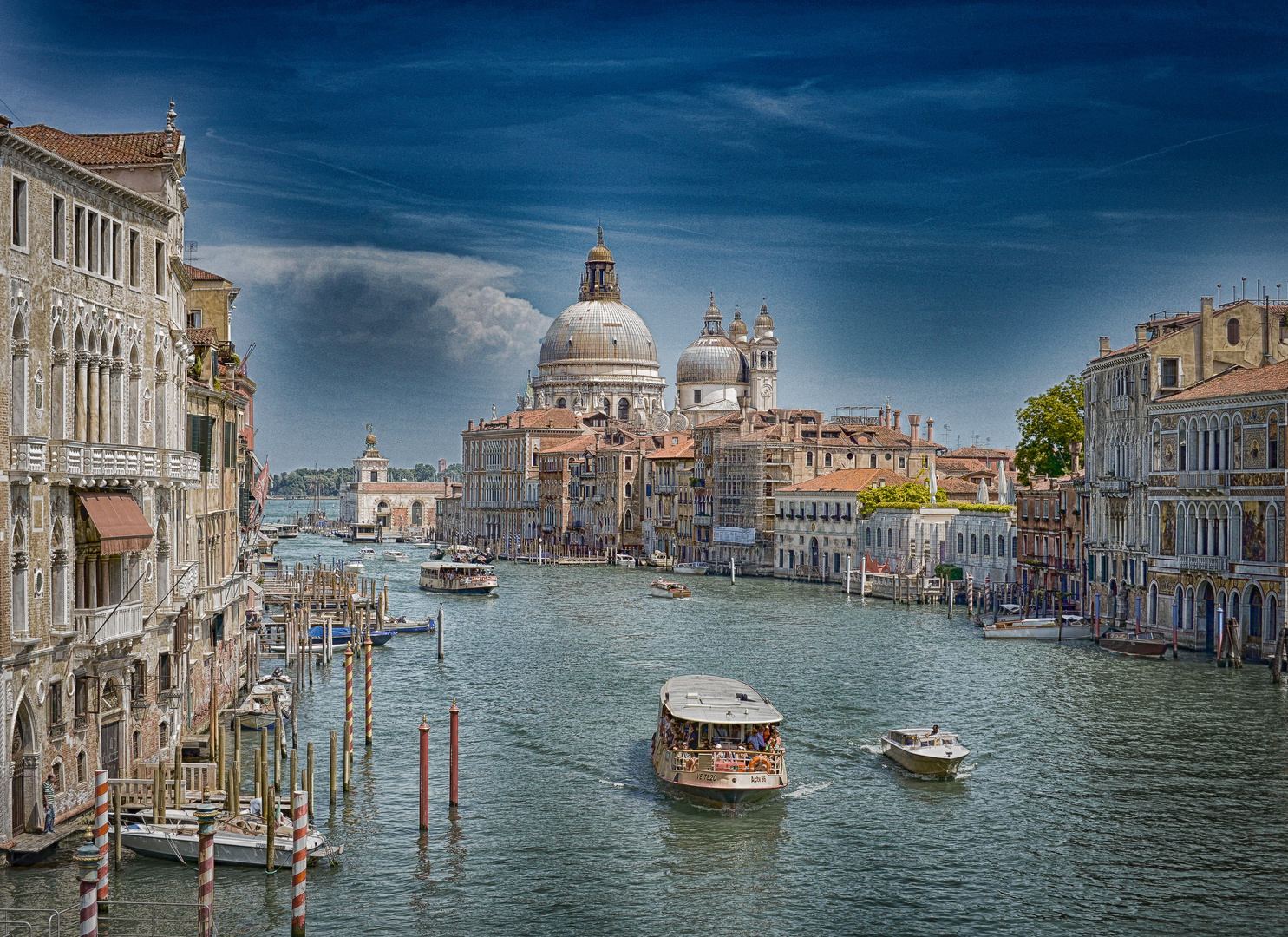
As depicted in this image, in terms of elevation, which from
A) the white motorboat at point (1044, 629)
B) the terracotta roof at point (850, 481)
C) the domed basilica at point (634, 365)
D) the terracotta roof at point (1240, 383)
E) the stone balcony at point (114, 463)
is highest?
the domed basilica at point (634, 365)

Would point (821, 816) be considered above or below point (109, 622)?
below

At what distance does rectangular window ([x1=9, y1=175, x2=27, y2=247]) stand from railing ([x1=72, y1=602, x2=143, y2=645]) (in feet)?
15.7

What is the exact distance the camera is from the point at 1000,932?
19.5 meters

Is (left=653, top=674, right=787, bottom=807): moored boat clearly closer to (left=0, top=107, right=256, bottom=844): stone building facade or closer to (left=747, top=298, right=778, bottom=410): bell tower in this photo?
(left=0, top=107, right=256, bottom=844): stone building facade

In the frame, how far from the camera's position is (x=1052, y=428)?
212 feet

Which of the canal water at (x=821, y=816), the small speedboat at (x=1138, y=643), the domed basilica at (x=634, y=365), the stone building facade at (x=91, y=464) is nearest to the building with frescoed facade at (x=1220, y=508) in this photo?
the small speedboat at (x=1138, y=643)

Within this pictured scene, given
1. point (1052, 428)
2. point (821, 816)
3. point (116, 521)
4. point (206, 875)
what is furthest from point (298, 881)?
point (1052, 428)

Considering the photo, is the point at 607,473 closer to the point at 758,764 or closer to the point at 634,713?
the point at 634,713

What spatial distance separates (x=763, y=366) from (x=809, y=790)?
4351 inches

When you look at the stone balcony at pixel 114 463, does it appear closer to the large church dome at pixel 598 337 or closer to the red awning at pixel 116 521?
the red awning at pixel 116 521

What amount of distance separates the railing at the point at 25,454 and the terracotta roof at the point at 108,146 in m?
5.11

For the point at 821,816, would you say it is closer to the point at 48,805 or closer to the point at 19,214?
the point at 48,805

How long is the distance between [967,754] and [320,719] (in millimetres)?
13120

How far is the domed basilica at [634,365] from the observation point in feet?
447
